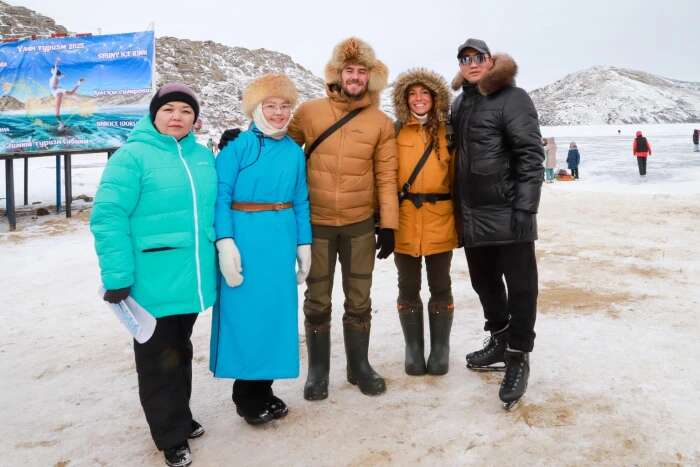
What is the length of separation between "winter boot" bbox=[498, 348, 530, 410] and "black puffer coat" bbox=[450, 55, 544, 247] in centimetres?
66

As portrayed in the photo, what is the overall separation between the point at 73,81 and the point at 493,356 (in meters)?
9.73

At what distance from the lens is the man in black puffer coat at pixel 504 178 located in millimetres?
2748

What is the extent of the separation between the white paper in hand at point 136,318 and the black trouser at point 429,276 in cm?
159

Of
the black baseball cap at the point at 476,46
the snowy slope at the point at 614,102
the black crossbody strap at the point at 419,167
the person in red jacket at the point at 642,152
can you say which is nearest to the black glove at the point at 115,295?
the black crossbody strap at the point at 419,167

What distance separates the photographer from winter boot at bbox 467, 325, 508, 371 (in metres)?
3.33

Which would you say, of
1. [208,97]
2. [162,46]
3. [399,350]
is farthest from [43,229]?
[162,46]

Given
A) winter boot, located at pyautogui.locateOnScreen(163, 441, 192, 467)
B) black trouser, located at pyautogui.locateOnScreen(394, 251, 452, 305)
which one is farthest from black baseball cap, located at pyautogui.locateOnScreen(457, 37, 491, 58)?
winter boot, located at pyautogui.locateOnScreen(163, 441, 192, 467)

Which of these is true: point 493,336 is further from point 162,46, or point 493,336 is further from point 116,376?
point 162,46

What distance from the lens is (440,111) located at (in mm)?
3096

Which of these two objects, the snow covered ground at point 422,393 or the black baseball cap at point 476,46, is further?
the black baseball cap at point 476,46

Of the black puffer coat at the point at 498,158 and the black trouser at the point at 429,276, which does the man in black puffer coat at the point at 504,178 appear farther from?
the black trouser at the point at 429,276

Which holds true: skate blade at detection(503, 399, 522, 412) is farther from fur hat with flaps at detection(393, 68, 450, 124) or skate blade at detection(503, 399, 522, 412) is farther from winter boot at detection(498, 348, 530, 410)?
fur hat with flaps at detection(393, 68, 450, 124)

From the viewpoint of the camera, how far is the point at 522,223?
2742 mm

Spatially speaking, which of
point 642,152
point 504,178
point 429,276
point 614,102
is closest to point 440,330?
point 429,276
